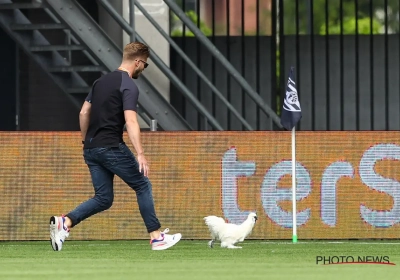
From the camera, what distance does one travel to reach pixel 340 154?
42.9 ft

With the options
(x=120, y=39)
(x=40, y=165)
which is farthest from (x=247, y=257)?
(x=120, y=39)

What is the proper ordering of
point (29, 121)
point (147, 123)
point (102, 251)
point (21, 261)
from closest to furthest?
point (21, 261) → point (102, 251) → point (147, 123) → point (29, 121)

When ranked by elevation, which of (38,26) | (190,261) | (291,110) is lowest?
(190,261)

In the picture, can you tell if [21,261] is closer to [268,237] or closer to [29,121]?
[268,237]

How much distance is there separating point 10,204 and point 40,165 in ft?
1.64

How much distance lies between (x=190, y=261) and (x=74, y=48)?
702 centimetres

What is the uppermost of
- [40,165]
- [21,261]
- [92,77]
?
[92,77]

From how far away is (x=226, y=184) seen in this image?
43.0 feet

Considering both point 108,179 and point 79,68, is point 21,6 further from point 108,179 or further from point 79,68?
point 108,179

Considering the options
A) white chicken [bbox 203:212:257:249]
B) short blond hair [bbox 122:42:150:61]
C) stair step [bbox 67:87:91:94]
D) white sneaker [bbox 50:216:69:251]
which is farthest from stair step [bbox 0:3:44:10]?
white chicken [bbox 203:212:257:249]
